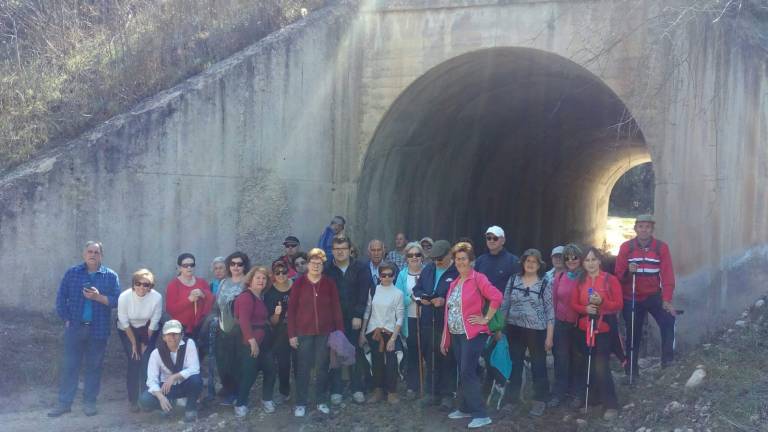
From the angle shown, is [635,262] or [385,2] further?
[385,2]

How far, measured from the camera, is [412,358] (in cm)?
815

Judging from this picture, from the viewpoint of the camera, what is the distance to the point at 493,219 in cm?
1698

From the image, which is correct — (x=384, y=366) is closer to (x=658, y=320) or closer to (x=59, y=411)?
(x=658, y=320)

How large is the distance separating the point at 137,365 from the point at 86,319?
27.3 inches

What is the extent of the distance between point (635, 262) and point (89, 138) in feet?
20.9

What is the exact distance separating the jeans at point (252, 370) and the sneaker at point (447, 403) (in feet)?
5.78

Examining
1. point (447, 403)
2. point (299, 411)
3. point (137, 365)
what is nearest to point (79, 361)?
point (137, 365)

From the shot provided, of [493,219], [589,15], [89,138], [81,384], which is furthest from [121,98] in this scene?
[493,219]

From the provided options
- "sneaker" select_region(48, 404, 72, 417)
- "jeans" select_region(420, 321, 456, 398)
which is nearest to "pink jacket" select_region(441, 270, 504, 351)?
"jeans" select_region(420, 321, 456, 398)

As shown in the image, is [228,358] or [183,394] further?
[228,358]

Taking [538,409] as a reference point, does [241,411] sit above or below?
below

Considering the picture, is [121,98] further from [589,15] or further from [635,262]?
[635,262]

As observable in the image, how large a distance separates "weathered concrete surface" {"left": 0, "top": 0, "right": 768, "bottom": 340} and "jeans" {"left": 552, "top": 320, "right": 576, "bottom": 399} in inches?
80.4

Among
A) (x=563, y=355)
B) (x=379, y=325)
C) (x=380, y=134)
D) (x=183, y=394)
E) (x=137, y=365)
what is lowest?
(x=183, y=394)
